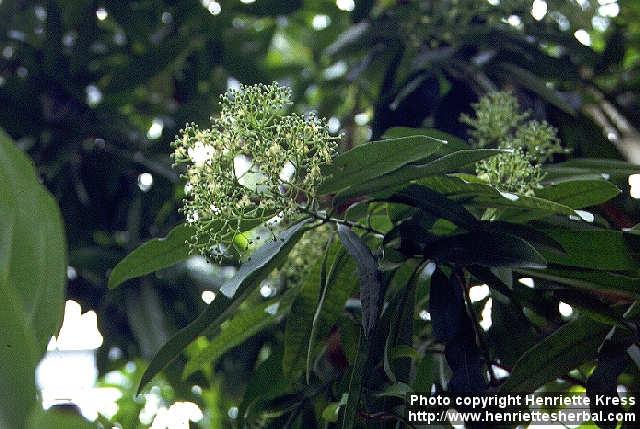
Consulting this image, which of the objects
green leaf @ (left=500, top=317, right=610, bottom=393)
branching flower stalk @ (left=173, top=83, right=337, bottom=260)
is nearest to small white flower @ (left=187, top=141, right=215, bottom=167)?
branching flower stalk @ (left=173, top=83, right=337, bottom=260)

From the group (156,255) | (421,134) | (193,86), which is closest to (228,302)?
(156,255)

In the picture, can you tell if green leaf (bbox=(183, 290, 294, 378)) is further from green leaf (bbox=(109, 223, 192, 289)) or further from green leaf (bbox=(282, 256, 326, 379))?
green leaf (bbox=(109, 223, 192, 289))

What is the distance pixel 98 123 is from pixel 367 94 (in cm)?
71

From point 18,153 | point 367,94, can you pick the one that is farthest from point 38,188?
point 367,94

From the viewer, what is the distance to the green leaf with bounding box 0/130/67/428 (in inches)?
18.8

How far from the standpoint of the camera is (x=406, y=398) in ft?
3.43

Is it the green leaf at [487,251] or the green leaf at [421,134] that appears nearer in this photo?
the green leaf at [487,251]

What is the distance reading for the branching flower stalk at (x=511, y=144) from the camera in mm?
1136

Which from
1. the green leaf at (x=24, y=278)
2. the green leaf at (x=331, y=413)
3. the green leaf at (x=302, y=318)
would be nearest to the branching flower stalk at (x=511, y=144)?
the green leaf at (x=302, y=318)

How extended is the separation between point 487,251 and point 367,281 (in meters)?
0.16

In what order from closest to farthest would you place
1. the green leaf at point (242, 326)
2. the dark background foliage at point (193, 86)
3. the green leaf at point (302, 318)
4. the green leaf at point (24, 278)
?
the green leaf at point (24, 278)
the green leaf at point (302, 318)
the green leaf at point (242, 326)
the dark background foliage at point (193, 86)

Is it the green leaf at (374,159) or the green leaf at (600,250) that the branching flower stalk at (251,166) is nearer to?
the green leaf at (374,159)

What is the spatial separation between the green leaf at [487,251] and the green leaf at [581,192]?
124 millimetres

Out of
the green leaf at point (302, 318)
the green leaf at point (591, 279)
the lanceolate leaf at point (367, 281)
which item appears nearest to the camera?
the lanceolate leaf at point (367, 281)
